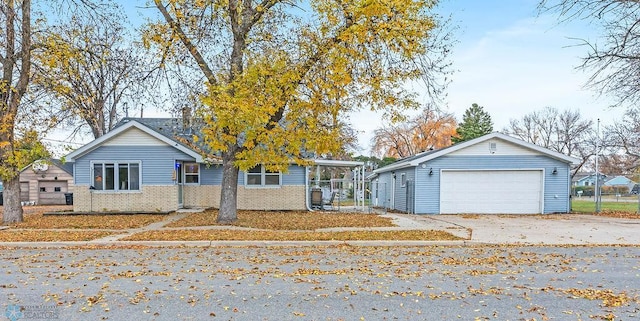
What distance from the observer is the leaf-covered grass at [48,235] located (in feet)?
37.0

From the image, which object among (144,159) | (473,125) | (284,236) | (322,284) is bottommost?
(284,236)

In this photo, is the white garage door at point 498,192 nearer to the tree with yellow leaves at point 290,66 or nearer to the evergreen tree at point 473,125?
the tree with yellow leaves at point 290,66

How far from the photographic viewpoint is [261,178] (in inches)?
812

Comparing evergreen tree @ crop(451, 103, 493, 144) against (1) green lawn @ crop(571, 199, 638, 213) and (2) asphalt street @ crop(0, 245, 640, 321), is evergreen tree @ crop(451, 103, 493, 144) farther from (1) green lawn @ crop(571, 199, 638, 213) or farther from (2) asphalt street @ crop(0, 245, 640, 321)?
(2) asphalt street @ crop(0, 245, 640, 321)

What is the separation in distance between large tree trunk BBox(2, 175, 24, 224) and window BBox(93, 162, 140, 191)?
12.9 ft

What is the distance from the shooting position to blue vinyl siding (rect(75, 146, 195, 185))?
19.2 metres

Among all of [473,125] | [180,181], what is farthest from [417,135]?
[180,181]

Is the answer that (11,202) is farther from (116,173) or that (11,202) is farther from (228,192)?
(228,192)

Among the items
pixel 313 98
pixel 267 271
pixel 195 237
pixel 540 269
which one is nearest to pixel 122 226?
pixel 195 237

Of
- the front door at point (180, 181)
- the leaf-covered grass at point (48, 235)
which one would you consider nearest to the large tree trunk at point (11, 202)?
the leaf-covered grass at point (48, 235)

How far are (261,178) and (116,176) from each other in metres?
6.17

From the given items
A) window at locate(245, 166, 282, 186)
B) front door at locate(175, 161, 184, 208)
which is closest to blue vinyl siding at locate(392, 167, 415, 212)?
window at locate(245, 166, 282, 186)

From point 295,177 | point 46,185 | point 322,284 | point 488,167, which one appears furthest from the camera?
point 46,185

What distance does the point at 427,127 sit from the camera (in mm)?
48438
